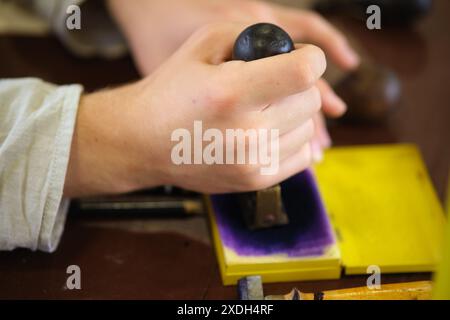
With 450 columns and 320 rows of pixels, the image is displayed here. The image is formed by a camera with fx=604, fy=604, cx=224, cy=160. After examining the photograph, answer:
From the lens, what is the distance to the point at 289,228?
2.29 ft

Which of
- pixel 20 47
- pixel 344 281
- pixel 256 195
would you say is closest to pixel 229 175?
pixel 256 195

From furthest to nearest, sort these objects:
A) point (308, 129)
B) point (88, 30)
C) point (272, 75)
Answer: point (88, 30)
point (308, 129)
point (272, 75)

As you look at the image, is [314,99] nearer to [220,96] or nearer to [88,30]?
[220,96]

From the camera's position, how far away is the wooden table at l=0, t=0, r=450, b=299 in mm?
654

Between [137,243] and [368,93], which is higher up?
[368,93]

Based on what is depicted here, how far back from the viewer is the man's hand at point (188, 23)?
0.87 metres

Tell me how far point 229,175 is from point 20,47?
498mm

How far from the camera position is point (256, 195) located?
0.68 meters

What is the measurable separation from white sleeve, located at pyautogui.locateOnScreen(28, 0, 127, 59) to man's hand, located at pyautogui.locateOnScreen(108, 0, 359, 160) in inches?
2.6

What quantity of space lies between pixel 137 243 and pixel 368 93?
41 cm

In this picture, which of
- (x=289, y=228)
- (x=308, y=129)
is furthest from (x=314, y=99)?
(x=289, y=228)
